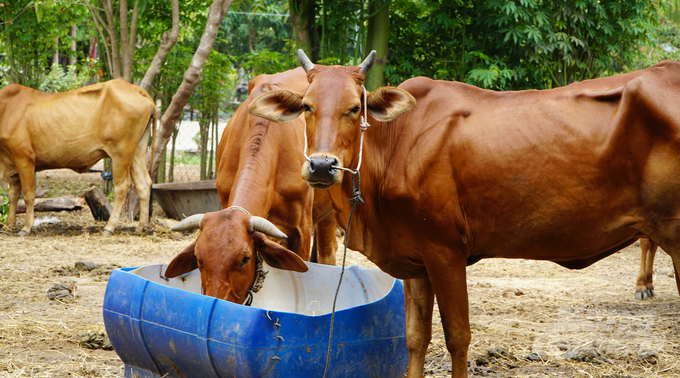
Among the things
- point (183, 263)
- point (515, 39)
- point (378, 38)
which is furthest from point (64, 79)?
point (183, 263)

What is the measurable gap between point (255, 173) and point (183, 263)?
2.72 feet

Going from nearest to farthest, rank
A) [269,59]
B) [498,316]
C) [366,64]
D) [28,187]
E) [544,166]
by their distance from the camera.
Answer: [544,166] → [366,64] → [498,316] → [28,187] → [269,59]

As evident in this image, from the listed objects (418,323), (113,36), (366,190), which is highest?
(113,36)

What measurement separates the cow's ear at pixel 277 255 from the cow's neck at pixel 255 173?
1.02 feet

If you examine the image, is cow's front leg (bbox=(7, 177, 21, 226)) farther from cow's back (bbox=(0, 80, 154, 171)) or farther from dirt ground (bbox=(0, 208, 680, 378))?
dirt ground (bbox=(0, 208, 680, 378))

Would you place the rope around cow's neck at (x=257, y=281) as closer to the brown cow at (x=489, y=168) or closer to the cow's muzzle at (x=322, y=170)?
the brown cow at (x=489, y=168)

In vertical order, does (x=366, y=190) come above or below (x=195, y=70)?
below

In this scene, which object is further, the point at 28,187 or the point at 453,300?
the point at 28,187

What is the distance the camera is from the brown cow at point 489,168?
9.37 feet

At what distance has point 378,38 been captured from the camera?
9656mm

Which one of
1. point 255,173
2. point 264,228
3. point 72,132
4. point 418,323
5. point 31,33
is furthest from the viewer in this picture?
point 31,33

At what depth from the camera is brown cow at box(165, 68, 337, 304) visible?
133 inches

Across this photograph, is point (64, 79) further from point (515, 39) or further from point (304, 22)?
point (515, 39)

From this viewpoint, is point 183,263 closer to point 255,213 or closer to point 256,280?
point 256,280
